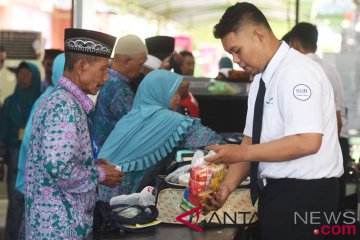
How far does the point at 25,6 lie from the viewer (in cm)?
948

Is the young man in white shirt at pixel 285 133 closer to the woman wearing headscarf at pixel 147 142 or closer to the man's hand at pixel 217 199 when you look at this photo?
the man's hand at pixel 217 199

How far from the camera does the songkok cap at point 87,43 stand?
3269 millimetres

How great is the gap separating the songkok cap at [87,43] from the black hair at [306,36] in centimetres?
280

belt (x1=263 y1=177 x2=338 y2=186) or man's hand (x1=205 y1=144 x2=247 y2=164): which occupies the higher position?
man's hand (x1=205 y1=144 x2=247 y2=164)

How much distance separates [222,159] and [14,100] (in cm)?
416

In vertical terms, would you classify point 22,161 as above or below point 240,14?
below

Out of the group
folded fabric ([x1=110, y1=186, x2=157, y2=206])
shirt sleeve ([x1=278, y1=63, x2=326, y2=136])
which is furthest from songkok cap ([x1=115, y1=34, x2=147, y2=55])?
shirt sleeve ([x1=278, y1=63, x2=326, y2=136])

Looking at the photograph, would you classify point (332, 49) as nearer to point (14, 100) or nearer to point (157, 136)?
point (14, 100)

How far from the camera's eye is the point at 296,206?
301cm

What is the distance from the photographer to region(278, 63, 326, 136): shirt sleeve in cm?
284

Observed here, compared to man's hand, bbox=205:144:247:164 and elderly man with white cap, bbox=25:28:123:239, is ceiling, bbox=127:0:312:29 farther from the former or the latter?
man's hand, bbox=205:144:247:164

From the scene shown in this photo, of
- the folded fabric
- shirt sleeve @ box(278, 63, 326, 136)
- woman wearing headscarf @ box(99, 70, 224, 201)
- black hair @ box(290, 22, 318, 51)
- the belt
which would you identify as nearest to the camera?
shirt sleeve @ box(278, 63, 326, 136)

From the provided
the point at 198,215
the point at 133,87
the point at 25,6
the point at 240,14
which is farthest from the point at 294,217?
the point at 25,6

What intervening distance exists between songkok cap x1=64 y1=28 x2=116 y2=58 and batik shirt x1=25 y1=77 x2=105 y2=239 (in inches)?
6.4
